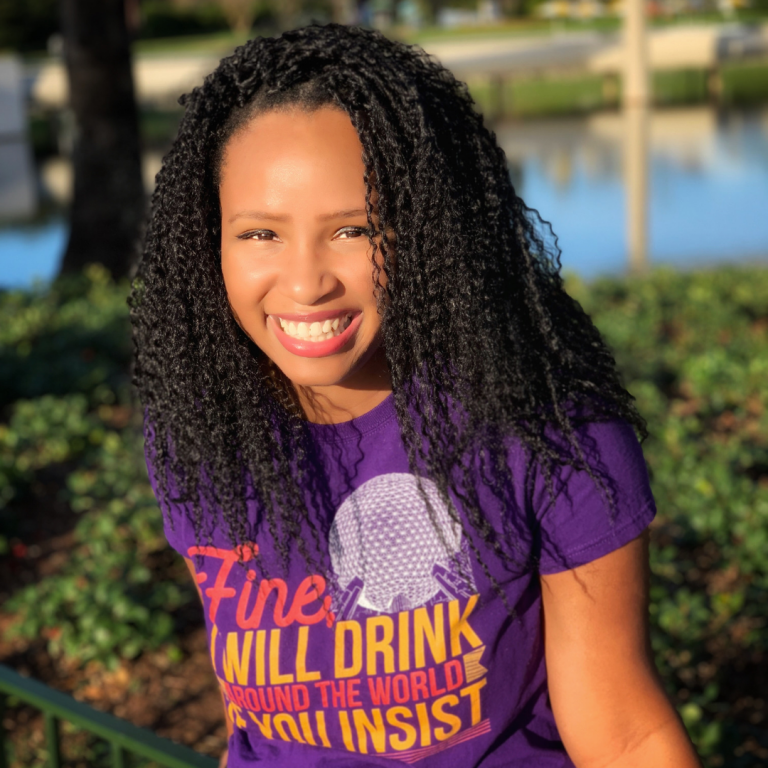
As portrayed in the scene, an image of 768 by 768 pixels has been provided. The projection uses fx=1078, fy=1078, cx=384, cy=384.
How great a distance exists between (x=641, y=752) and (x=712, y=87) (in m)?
20.7

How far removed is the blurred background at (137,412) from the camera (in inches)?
122

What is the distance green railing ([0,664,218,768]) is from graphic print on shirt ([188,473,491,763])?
0.37 metres

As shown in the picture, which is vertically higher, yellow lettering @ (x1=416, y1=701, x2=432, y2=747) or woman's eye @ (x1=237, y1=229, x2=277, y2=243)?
woman's eye @ (x1=237, y1=229, x2=277, y2=243)

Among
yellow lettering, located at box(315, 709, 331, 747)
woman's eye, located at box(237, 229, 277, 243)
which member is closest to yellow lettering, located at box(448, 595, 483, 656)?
yellow lettering, located at box(315, 709, 331, 747)

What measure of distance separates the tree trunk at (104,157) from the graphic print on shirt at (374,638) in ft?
20.6

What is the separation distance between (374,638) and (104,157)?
6666mm

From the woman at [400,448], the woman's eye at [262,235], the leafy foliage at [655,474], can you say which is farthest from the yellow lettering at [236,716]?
the leafy foliage at [655,474]

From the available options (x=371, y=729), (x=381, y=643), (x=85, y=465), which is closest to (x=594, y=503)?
(x=381, y=643)

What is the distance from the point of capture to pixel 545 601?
5.02 ft

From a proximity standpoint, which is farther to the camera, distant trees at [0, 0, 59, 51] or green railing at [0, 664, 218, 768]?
distant trees at [0, 0, 59, 51]

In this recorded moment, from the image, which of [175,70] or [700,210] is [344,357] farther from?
[175,70]

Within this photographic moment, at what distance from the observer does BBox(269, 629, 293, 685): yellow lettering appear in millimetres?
1566

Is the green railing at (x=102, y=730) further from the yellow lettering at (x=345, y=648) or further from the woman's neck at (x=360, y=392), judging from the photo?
the woman's neck at (x=360, y=392)

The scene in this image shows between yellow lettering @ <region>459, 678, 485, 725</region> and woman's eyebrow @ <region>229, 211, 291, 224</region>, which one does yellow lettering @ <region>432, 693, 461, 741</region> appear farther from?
woman's eyebrow @ <region>229, 211, 291, 224</region>
